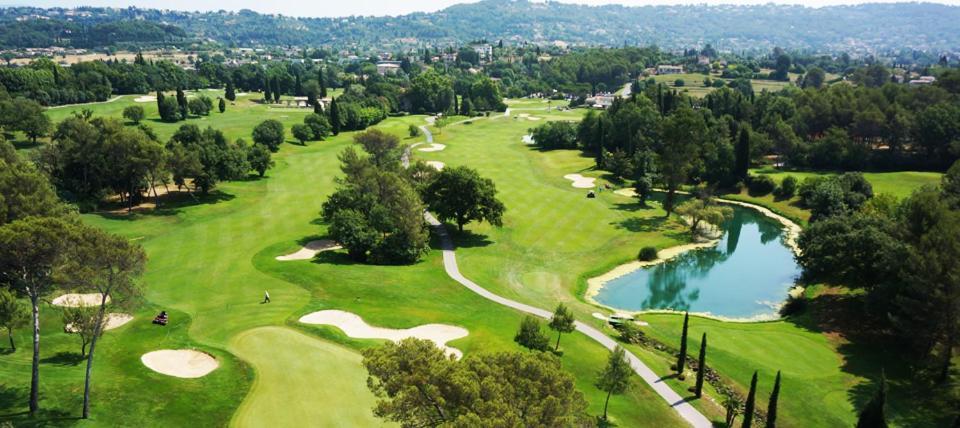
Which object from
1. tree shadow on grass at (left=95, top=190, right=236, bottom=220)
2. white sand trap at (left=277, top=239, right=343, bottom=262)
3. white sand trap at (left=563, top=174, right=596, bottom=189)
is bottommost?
white sand trap at (left=277, top=239, right=343, bottom=262)

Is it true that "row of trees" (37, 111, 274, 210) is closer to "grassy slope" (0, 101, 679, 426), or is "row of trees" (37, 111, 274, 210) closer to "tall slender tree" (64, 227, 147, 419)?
"grassy slope" (0, 101, 679, 426)

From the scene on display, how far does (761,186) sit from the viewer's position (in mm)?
88875

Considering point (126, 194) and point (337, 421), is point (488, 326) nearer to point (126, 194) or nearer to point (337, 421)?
point (337, 421)

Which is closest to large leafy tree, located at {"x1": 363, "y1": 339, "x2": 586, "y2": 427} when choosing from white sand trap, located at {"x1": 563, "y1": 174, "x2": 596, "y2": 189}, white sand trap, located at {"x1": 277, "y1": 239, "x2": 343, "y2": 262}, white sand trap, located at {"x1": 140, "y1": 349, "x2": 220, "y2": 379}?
white sand trap, located at {"x1": 140, "y1": 349, "x2": 220, "y2": 379}

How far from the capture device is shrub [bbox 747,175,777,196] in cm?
8850

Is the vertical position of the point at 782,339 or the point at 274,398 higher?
the point at 274,398

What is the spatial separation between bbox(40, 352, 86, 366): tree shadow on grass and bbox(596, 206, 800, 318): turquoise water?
38.9 m

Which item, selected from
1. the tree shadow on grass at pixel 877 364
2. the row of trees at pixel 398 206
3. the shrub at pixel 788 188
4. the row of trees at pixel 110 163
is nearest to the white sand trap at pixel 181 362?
the row of trees at pixel 398 206

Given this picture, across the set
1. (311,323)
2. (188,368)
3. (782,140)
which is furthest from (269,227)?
(782,140)

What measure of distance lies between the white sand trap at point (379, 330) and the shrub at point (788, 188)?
208ft

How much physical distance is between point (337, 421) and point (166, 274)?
1205 inches

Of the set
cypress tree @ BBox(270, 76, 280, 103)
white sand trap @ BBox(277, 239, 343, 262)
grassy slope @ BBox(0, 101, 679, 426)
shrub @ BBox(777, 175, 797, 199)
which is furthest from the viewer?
cypress tree @ BBox(270, 76, 280, 103)

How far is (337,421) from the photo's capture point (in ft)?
94.6

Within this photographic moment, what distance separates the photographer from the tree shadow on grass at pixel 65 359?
33.1 metres
